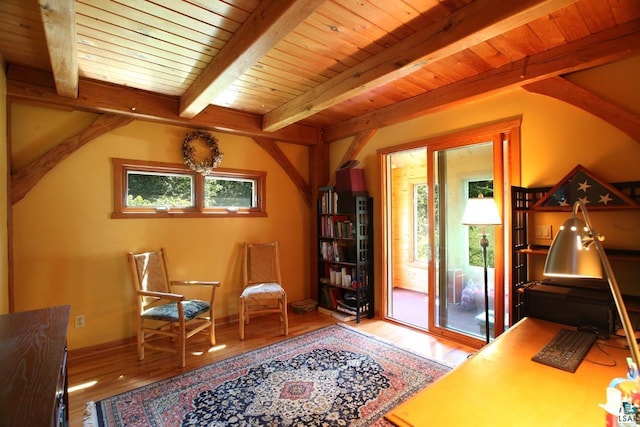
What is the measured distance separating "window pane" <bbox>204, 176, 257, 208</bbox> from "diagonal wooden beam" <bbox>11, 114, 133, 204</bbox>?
1.05m

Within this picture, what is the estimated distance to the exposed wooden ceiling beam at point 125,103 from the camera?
2530mm

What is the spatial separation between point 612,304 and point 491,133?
5.43 ft

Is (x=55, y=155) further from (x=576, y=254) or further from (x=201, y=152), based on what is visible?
(x=576, y=254)

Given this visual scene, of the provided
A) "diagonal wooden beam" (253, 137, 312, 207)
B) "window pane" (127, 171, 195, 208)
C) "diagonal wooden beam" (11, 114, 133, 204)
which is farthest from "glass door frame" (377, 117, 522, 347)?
"diagonal wooden beam" (11, 114, 133, 204)

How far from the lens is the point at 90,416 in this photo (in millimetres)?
2004

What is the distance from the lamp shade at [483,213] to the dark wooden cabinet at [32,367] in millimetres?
2591

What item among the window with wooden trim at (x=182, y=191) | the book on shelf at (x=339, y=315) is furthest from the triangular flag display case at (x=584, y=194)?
the window with wooden trim at (x=182, y=191)

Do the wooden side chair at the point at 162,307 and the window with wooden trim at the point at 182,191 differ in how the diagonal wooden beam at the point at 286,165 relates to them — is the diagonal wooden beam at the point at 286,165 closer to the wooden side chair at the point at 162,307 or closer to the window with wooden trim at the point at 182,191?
the window with wooden trim at the point at 182,191

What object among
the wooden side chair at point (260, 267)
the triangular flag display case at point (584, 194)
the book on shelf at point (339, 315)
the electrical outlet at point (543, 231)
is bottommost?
the book on shelf at point (339, 315)

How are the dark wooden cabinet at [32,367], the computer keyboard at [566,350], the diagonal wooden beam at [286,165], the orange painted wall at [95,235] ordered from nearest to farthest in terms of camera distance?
the dark wooden cabinet at [32,367] → the computer keyboard at [566,350] → the orange painted wall at [95,235] → the diagonal wooden beam at [286,165]

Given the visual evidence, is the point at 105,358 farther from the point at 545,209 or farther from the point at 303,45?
the point at 545,209

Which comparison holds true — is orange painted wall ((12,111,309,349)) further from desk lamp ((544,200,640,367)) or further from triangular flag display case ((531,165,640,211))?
desk lamp ((544,200,640,367))

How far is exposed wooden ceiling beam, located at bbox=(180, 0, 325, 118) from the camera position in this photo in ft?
5.19

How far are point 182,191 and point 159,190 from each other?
0.76 feet
